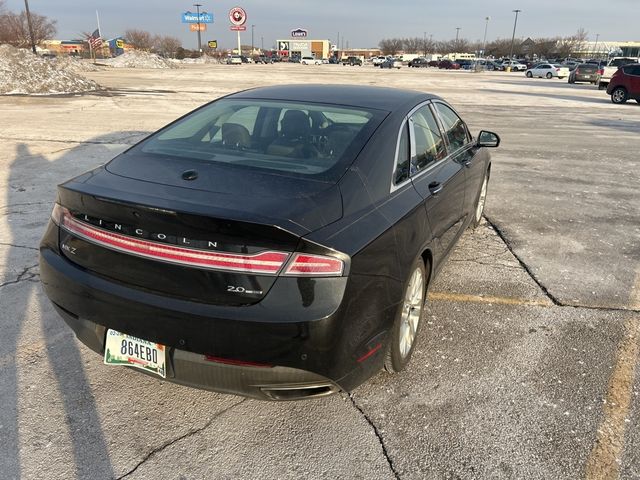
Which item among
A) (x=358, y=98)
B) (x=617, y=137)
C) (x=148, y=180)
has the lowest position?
(x=617, y=137)

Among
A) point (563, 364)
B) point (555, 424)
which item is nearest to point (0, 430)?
point (555, 424)

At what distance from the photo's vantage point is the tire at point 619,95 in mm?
21814

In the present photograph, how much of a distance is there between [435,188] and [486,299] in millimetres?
1250

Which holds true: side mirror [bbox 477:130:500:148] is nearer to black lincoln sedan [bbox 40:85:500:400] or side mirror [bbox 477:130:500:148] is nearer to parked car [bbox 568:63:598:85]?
black lincoln sedan [bbox 40:85:500:400]

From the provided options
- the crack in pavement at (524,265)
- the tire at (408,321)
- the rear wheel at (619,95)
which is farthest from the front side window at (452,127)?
the rear wheel at (619,95)

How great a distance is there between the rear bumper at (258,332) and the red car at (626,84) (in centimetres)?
2408

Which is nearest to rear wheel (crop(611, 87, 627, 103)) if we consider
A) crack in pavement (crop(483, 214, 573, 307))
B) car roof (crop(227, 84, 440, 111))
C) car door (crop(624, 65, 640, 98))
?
car door (crop(624, 65, 640, 98))

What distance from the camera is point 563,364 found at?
Result: 10.3 feet

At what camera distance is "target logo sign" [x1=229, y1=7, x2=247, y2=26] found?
88188mm

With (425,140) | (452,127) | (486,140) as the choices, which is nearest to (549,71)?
(486,140)

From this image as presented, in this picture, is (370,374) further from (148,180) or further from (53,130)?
(53,130)

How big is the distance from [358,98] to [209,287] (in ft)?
6.38

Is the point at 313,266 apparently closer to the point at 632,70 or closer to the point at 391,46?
the point at 632,70

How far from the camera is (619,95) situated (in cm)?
2214
